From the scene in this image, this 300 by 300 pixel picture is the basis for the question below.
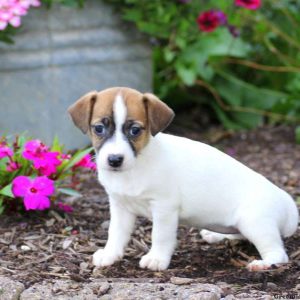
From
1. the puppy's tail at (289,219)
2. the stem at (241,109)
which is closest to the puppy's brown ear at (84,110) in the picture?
the puppy's tail at (289,219)

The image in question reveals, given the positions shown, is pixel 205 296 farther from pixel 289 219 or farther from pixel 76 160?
pixel 76 160

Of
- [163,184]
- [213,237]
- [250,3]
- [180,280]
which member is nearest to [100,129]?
[163,184]

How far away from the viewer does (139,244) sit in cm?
394

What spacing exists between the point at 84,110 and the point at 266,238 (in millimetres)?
1029

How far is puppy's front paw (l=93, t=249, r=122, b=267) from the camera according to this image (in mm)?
3561

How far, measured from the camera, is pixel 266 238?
3.49 meters

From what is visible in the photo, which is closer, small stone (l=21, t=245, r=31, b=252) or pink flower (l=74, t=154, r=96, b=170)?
small stone (l=21, t=245, r=31, b=252)

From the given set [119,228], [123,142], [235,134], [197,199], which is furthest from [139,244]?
[235,134]

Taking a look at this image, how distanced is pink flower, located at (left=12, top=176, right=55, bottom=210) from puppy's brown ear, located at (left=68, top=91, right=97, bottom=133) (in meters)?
0.70

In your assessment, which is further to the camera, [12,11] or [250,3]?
[250,3]

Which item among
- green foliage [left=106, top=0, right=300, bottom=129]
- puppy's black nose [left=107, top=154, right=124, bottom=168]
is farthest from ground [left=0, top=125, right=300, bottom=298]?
green foliage [left=106, top=0, right=300, bottom=129]

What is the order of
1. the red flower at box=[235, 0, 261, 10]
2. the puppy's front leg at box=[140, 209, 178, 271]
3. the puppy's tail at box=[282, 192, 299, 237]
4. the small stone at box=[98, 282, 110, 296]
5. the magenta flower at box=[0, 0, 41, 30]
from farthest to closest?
the red flower at box=[235, 0, 261, 10], the magenta flower at box=[0, 0, 41, 30], the puppy's tail at box=[282, 192, 299, 237], the puppy's front leg at box=[140, 209, 178, 271], the small stone at box=[98, 282, 110, 296]

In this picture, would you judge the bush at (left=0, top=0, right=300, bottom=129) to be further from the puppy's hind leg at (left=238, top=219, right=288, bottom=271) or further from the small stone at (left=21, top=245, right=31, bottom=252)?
the puppy's hind leg at (left=238, top=219, right=288, bottom=271)

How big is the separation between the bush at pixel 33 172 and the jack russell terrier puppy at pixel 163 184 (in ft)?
1.81
